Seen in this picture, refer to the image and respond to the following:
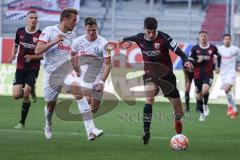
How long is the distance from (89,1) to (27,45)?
16.3 meters

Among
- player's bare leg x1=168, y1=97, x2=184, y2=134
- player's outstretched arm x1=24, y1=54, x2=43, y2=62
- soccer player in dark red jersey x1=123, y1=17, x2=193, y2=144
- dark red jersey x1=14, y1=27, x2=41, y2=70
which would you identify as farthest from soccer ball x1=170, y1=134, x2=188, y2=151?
dark red jersey x1=14, y1=27, x2=41, y2=70

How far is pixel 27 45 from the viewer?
17562 millimetres

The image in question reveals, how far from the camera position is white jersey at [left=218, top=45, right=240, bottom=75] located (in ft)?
80.2

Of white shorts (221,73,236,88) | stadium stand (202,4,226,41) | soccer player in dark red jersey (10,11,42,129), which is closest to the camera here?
soccer player in dark red jersey (10,11,42,129)

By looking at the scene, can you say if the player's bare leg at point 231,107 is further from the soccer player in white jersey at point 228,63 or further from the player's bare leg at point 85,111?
the player's bare leg at point 85,111

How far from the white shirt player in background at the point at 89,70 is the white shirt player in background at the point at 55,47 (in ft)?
1.17

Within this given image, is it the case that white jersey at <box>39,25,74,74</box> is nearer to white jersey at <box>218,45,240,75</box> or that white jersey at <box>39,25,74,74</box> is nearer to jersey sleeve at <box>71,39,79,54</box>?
jersey sleeve at <box>71,39,79,54</box>

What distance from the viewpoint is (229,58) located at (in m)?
24.6

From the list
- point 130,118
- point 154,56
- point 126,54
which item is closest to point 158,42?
point 154,56

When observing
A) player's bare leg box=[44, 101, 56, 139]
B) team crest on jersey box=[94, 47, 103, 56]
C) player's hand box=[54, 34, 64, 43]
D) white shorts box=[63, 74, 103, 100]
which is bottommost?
player's bare leg box=[44, 101, 56, 139]

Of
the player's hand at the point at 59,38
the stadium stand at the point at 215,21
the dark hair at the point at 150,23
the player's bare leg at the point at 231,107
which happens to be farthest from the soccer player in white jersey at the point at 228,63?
the player's hand at the point at 59,38

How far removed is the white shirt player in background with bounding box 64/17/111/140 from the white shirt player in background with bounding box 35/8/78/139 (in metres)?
0.36

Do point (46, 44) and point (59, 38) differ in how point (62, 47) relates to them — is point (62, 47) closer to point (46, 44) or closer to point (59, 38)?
point (46, 44)

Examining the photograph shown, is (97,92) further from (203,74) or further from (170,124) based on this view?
(203,74)
